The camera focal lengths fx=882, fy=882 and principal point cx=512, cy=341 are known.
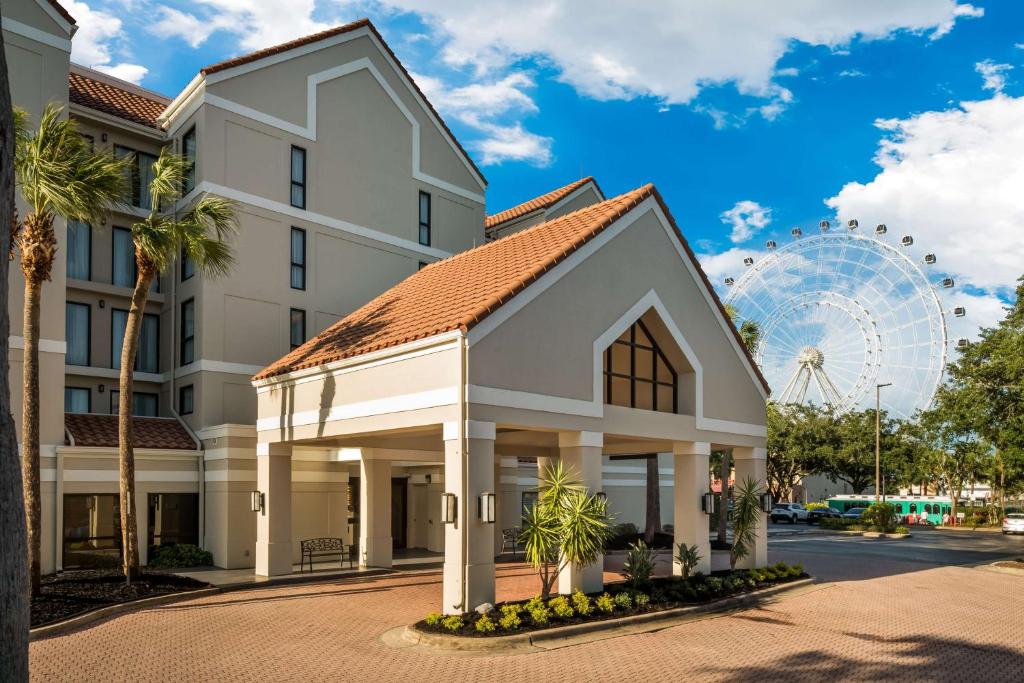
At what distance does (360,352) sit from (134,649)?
7497mm

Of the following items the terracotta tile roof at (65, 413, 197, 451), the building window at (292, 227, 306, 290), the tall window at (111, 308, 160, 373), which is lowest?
the terracotta tile roof at (65, 413, 197, 451)

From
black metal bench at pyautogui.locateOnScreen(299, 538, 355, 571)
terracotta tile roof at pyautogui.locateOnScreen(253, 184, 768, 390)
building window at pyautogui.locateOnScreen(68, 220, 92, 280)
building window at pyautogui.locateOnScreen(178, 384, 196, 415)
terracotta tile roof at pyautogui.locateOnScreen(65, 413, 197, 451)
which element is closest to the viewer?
terracotta tile roof at pyautogui.locateOnScreen(253, 184, 768, 390)

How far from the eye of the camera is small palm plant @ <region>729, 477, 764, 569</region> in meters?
22.8

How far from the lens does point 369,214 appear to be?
32281 mm

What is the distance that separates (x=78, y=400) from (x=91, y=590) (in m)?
12.1

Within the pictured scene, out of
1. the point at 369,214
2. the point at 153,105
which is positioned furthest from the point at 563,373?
the point at 153,105

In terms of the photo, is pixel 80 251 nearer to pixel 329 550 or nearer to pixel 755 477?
pixel 329 550

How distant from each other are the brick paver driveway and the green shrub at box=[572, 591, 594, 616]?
0.98 metres

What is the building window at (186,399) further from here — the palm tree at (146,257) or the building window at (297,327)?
the palm tree at (146,257)

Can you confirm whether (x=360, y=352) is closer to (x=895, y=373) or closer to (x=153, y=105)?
(x=153, y=105)

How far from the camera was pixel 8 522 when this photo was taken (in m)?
6.77

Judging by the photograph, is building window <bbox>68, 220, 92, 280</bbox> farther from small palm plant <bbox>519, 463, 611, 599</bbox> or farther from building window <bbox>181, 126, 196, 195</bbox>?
small palm plant <bbox>519, 463, 611, 599</bbox>

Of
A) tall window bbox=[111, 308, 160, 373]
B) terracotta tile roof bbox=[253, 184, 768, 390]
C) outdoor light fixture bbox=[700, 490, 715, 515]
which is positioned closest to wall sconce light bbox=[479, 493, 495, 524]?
terracotta tile roof bbox=[253, 184, 768, 390]

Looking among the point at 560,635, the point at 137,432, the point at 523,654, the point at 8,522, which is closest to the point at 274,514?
the point at 137,432
